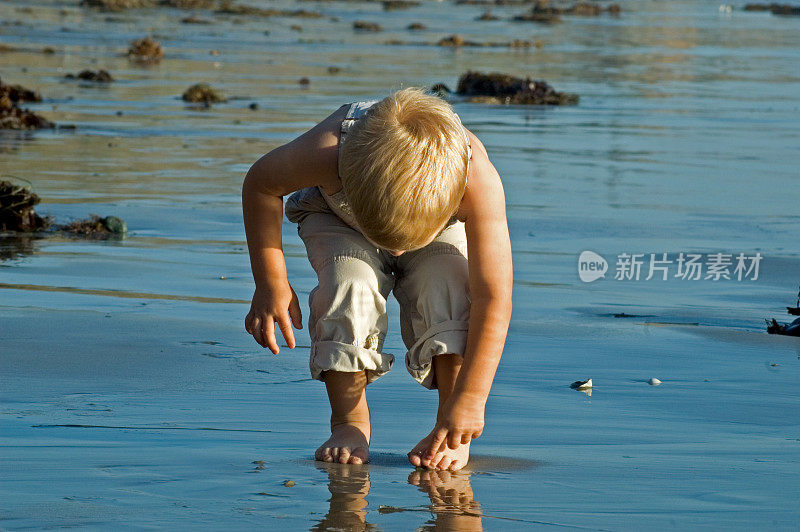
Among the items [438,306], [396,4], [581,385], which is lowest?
[581,385]

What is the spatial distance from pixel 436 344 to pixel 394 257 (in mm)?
286

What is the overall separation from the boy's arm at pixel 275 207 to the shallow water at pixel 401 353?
28 cm

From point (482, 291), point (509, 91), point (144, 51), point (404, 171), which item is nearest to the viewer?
point (404, 171)

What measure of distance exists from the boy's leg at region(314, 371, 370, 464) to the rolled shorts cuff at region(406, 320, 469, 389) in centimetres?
13

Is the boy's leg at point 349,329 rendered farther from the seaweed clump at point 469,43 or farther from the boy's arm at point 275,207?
the seaweed clump at point 469,43

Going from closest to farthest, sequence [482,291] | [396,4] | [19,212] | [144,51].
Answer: [482,291]
[19,212]
[144,51]
[396,4]

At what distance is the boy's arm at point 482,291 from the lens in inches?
107

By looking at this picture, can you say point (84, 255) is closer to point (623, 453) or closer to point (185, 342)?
point (185, 342)

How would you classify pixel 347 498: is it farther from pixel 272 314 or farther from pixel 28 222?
pixel 28 222

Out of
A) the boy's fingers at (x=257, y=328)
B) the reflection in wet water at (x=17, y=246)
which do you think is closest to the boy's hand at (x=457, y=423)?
the boy's fingers at (x=257, y=328)

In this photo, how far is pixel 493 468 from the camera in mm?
2699

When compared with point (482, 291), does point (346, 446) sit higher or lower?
lower

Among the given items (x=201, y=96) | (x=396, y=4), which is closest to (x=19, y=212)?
(x=201, y=96)

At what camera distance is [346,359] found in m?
2.81
